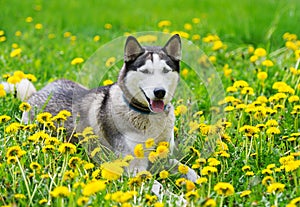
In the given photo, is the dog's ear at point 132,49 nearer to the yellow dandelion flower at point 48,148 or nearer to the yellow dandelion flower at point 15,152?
the yellow dandelion flower at point 48,148

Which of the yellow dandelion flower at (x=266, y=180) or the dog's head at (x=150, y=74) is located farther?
the dog's head at (x=150, y=74)

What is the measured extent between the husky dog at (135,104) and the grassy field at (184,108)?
121 millimetres

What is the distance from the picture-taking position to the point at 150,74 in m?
3.63

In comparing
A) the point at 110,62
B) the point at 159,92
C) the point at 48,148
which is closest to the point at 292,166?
the point at 159,92

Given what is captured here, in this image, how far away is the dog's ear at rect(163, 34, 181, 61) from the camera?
149 inches

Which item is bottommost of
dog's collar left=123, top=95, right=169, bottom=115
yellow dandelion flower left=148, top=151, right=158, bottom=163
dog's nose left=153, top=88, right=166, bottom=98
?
yellow dandelion flower left=148, top=151, right=158, bottom=163

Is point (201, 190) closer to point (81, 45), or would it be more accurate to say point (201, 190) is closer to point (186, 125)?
point (186, 125)

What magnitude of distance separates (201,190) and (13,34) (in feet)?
15.8

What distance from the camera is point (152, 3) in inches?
387

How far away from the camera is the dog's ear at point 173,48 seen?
377cm

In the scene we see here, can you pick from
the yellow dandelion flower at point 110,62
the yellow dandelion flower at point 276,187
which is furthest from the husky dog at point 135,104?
the yellow dandelion flower at point 110,62

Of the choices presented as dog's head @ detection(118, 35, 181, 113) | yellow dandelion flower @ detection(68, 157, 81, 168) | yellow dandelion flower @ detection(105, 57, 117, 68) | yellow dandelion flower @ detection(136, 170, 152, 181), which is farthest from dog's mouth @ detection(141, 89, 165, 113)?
yellow dandelion flower @ detection(105, 57, 117, 68)

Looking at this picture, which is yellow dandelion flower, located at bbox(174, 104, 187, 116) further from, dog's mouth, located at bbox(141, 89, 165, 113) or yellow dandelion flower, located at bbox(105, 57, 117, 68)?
yellow dandelion flower, located at bbox(105, 57, 117, 68)

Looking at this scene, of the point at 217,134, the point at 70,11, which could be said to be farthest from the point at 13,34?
the point at 217,134
